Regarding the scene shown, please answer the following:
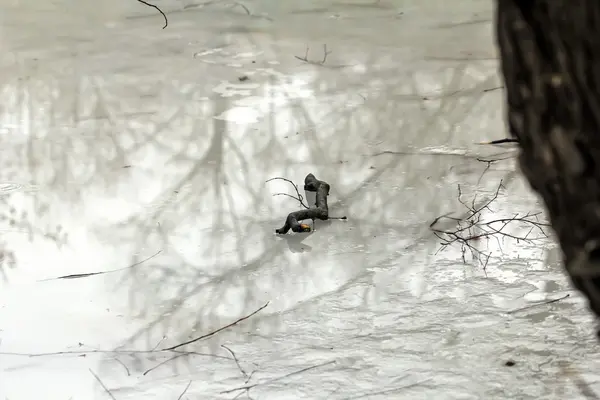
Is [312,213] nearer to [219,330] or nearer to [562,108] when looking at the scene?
[219,330]

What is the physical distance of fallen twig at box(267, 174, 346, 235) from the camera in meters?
2.52

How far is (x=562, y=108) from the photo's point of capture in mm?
→ 689

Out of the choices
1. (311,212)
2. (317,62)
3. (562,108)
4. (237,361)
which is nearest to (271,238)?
(311,212)

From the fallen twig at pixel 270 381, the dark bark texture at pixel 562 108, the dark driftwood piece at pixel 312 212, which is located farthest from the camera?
the dark driftwood piece at pixel 312 212

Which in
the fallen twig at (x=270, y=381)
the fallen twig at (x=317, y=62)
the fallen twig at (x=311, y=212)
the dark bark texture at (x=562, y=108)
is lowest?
the fallen twig at (x=270, y=381)

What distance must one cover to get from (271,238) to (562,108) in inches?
74.4

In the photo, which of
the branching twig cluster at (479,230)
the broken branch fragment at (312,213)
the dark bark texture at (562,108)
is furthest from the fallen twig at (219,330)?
the dark bark texture at (562,108)

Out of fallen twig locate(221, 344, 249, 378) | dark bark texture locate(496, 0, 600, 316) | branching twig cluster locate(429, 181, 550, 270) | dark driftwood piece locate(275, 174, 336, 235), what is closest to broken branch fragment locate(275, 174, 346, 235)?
dark driftwood piece locate(275, 174, 336, 235)

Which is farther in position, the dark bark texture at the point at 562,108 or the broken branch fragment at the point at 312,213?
the broken branch fragment at the point at 312,213

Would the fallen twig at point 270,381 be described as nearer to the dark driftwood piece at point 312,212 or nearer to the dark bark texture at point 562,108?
the dark driftwood piece at point 312,212

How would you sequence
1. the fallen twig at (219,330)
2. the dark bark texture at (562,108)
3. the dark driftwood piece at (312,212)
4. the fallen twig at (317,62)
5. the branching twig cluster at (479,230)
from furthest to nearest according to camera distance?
1. the fallen twig at (317,62)
2. the dark driftwood piece at (312,212)
3. the branching twig cluster at (479,230)
4. the fallen twig at (219,330)
5. the dark bark texture at (562,108)

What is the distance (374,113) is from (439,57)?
1.11 meters

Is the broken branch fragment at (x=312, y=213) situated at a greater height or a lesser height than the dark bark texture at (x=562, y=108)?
lesser

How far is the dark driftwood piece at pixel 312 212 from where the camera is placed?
2.52 metres
